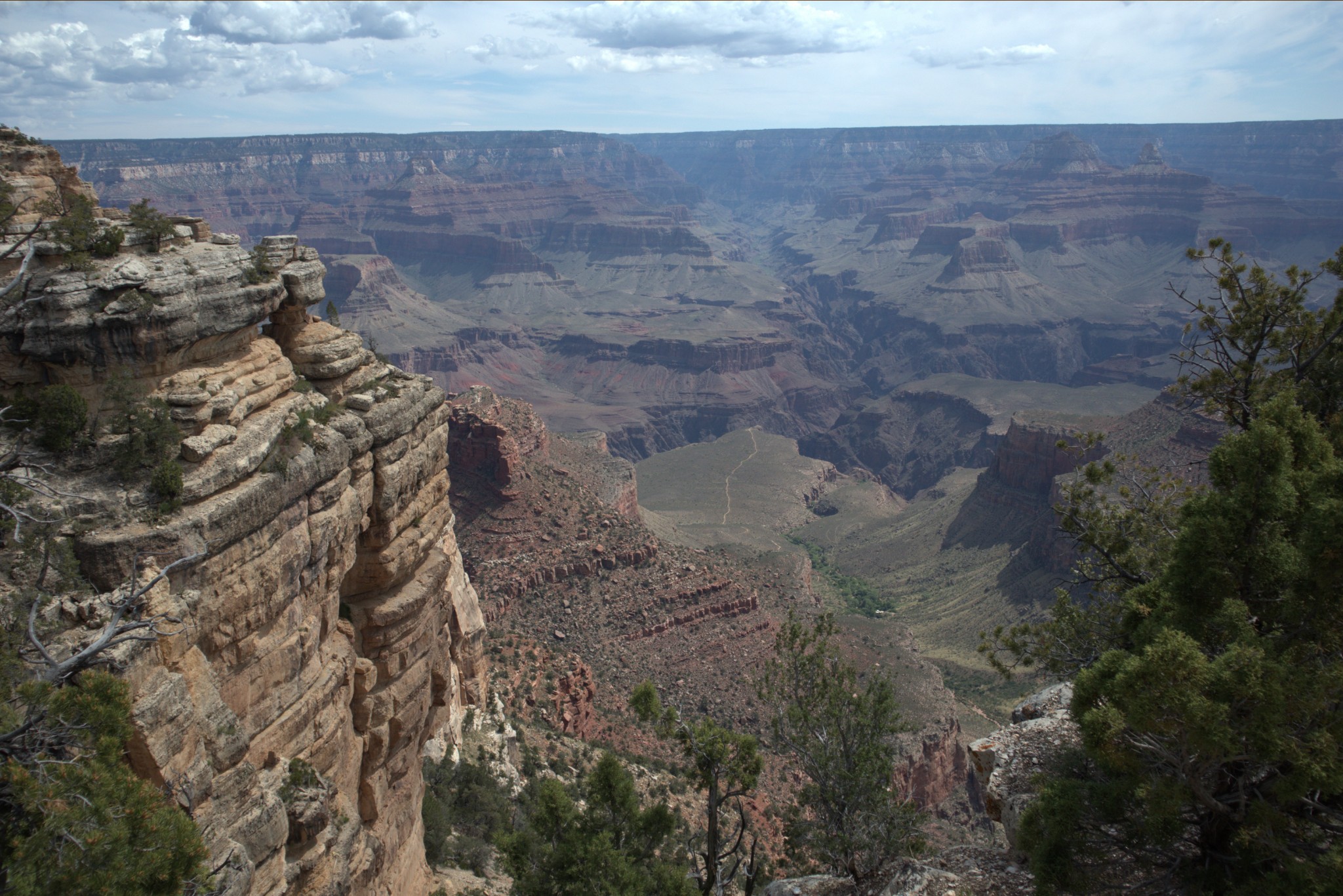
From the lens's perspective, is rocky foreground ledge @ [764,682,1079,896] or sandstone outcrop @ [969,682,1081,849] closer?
rocky foreground ledge @ [764,682,1079,896]

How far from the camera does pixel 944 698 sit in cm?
5206

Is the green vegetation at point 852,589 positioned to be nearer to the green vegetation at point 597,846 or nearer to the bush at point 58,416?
the green vegetation at point 597,846

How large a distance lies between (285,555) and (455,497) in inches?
1565

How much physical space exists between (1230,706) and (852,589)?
77.7 m

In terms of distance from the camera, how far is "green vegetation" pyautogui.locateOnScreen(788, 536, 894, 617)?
83000 mm

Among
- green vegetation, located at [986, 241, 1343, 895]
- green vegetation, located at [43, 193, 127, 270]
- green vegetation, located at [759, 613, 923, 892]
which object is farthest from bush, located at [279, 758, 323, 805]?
green vegetation, located at [986, 241, 1343, 895]

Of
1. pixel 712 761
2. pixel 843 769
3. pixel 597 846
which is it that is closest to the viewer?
pixel 597 846

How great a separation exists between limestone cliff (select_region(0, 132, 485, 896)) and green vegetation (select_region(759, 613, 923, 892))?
998 cm

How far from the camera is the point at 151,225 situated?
17.9 metres

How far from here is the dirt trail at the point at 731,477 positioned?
105 metres

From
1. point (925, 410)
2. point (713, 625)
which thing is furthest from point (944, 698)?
point (925, 410)

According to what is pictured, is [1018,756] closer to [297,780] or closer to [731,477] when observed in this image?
[297,780]

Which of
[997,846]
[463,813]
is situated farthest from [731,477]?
[997,846]

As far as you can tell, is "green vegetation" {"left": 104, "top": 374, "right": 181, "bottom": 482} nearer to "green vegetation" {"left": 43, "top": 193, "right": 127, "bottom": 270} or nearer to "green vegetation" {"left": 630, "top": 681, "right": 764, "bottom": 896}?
"green vegetation" {"left": 43, "top": 193, "right": 127, "bottom": 270}
